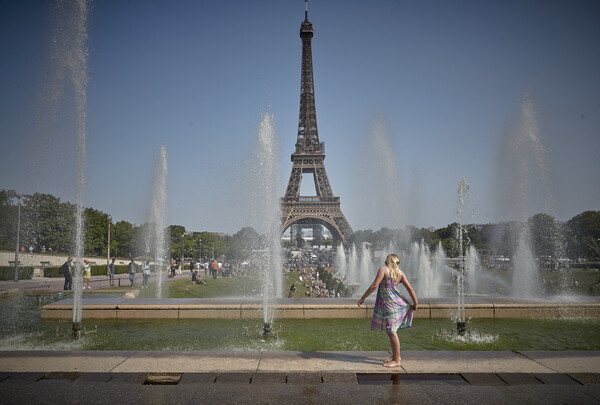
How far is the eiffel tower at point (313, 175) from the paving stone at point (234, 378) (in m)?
56.1

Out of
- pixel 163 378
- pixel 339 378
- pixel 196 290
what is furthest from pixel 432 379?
pixel 196 290

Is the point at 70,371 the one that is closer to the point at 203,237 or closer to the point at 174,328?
the point at 174,328

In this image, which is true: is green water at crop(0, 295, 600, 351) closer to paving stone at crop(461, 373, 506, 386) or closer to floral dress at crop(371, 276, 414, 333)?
floral dress at crop(371, 276, 414, 333)

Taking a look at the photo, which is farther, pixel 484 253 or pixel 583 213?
pixel 484 253

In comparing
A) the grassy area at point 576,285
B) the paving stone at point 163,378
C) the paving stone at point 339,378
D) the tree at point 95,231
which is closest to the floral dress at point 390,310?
the paving stone at point 339,378

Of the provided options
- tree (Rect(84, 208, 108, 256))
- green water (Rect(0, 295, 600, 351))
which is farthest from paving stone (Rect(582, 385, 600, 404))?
tree (Rect(84, 208, 108, 256))

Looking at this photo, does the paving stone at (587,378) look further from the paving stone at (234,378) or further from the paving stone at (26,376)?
the paving stone at (26,376)

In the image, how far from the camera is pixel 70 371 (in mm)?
4895

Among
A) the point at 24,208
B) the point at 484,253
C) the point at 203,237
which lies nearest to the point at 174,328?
the point at 24,208

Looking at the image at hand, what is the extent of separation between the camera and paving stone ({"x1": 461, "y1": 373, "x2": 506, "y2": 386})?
4613 mm

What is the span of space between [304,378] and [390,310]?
1456 millimetres

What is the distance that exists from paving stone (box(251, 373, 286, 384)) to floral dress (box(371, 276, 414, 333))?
4.90 ft

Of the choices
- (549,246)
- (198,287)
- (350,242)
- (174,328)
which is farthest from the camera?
(549,246)

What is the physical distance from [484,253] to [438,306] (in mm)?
79531
